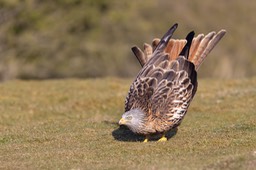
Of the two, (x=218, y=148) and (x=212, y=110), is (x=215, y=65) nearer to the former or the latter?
(x=212, y=110)

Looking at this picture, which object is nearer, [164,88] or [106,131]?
[164,88]

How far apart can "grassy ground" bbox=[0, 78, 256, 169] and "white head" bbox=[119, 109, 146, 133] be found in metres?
0.33

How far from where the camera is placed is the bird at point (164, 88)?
11148mm

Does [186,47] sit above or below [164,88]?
above

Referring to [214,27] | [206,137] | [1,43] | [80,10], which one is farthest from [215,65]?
[206,137]

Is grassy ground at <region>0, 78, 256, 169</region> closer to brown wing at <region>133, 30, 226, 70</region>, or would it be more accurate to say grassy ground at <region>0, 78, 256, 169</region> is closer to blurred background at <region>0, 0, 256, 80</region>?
brown wing at <region>133, 30, 226, 70</region>

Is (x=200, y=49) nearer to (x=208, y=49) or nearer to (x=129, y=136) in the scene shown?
(x=208, y=49)

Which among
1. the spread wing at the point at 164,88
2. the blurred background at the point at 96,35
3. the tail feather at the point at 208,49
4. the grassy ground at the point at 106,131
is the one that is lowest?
the blurred background at the point at 96,35

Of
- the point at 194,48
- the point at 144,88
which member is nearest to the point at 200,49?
the point at 194,48

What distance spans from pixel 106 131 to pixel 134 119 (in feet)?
7.29

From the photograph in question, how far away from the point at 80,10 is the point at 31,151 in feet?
92.8

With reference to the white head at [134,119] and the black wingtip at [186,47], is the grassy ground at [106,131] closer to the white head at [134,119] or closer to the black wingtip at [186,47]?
the white head at [134,119]

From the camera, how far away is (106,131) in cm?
1317

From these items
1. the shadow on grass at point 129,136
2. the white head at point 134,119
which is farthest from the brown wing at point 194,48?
the white head at point 134,119
